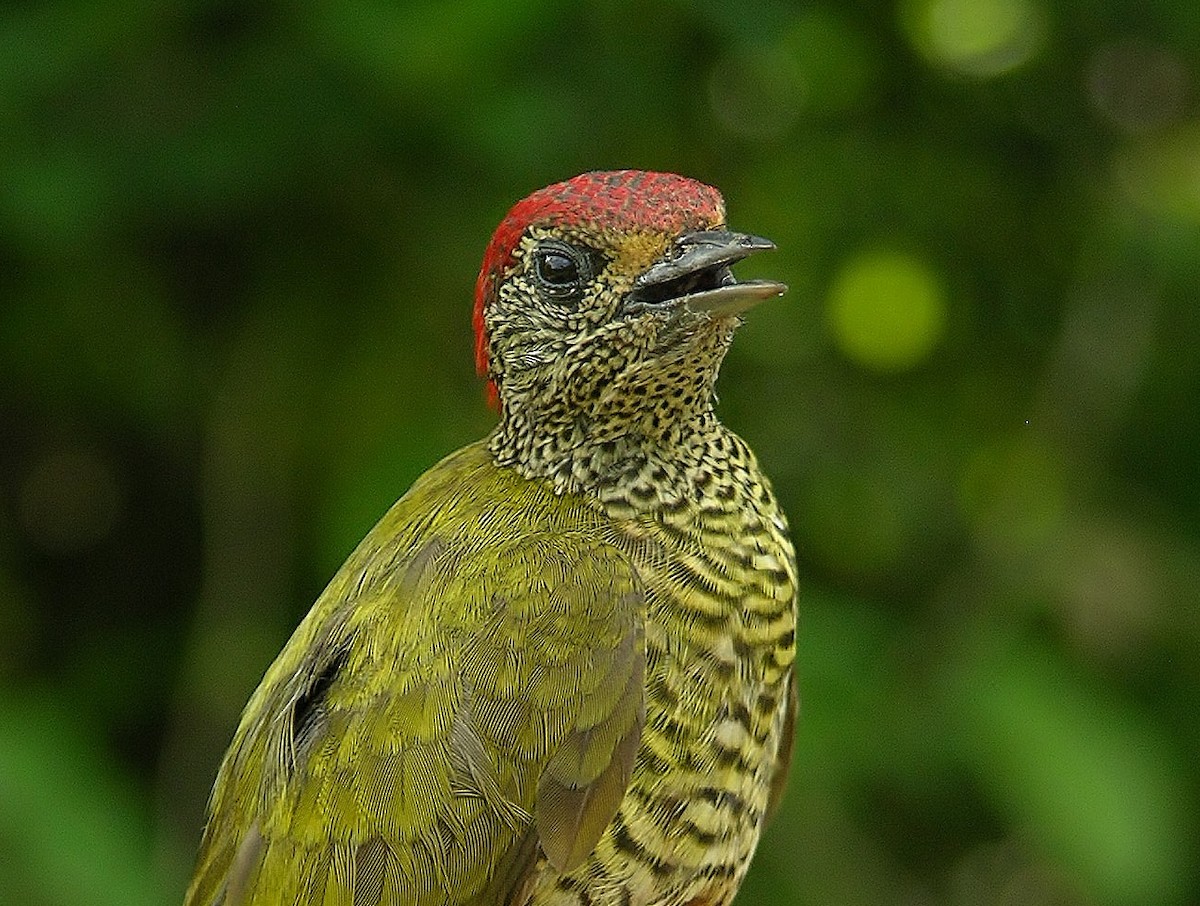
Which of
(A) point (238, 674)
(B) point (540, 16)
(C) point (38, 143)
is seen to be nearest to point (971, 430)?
(B) point (540, 16)

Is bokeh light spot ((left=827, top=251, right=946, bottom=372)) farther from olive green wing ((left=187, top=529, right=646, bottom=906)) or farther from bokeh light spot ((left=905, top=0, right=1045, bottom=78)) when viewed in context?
olive green wing ((left=187, top=529, right=646, bottom=906))

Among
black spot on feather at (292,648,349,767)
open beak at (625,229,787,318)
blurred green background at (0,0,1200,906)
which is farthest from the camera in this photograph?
blurred green background at (0,0,1200,906)

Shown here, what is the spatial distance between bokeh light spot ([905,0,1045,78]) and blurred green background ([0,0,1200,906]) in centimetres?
1

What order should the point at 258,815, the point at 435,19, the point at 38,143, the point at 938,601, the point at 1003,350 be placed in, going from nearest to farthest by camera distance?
the point at 258,815, the point at 435,19, the point at 38,143, the point at 938,601, the point at 1003,350

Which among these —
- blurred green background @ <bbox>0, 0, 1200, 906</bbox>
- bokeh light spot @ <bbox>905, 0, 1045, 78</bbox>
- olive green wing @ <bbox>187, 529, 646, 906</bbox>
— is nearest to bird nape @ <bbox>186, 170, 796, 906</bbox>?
olive green wing @ <bbox>187, 529, 646, 906</bbox>

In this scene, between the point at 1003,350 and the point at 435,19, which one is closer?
the point at 435,19

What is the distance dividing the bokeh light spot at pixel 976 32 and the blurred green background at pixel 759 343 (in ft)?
0.03

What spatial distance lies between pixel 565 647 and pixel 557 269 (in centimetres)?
59

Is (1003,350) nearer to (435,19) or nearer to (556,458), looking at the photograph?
(435,19)

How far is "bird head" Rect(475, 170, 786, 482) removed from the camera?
8.86ft

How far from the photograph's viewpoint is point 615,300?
9.06 feet

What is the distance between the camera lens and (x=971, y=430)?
15.5 feet

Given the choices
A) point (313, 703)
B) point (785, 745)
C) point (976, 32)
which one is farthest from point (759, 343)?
point (313, 703)

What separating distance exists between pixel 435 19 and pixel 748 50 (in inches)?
27.3
